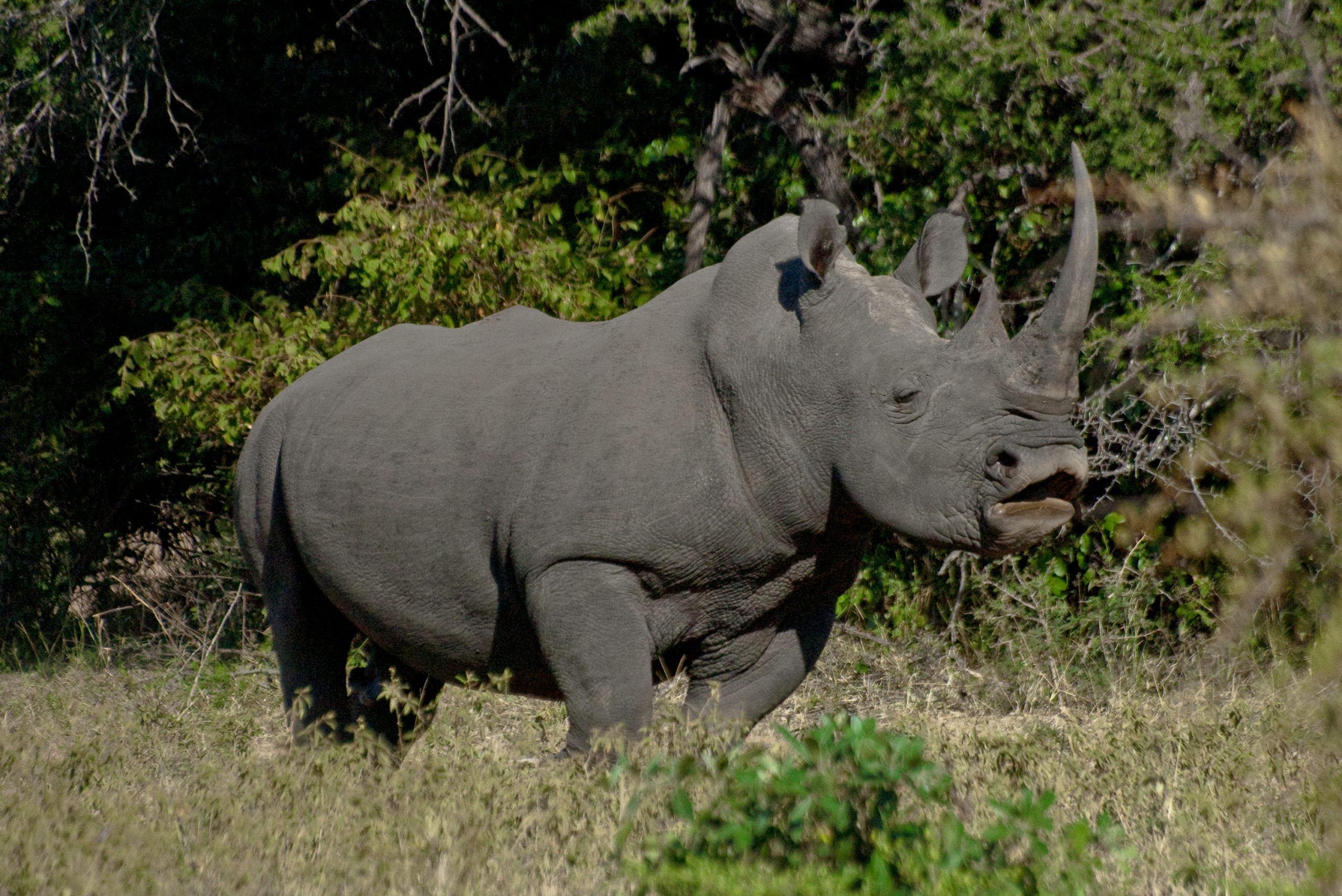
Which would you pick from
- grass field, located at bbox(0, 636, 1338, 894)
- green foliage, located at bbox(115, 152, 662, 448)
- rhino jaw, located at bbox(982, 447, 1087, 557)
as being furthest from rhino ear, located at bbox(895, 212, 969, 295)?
green foliage, located at bbox(115, 152, 662, 448)

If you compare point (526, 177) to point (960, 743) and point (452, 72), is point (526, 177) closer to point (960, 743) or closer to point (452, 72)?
point (452, 72)

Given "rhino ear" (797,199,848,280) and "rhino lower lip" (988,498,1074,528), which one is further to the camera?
"rhino ear" (797,199,848,280)

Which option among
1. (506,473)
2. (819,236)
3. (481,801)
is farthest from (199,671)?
(819,236)

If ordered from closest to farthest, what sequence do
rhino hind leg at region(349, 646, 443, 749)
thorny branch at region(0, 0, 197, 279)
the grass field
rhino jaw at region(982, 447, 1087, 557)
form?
the grass field → rhino jaw at region(982, 447, 1087, 557) → rhino hind leg at region(349, 646, 443, 749) → thorny branch at region(0, 0, 197, 279)

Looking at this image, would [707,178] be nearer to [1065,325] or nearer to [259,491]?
[259,491]

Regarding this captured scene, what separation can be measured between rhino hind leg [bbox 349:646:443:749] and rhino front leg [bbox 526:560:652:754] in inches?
55.2

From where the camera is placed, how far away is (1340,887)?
8.99ft

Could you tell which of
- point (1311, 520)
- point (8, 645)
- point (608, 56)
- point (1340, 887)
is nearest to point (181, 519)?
point (8, 645)

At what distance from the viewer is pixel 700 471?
3.84 metres

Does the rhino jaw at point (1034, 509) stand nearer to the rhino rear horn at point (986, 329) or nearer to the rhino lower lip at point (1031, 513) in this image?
the rhino lower lip at point (1031, 513)

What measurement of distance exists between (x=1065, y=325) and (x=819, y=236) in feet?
2.25

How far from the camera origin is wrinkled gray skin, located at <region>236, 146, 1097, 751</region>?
354 centimetres

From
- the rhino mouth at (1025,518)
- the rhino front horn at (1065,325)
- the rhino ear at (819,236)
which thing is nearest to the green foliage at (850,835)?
the rhino mouth at (1025,518)

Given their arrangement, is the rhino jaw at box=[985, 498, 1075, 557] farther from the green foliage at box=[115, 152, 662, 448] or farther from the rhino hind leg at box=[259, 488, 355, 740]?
the green foliage at box=[115, 152, 662, 448]
